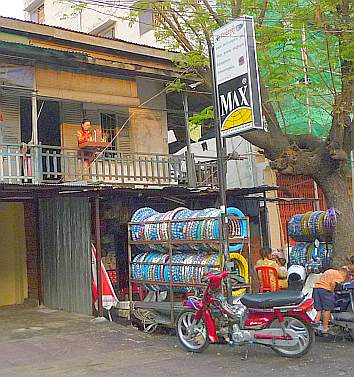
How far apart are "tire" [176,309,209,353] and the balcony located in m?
4.05

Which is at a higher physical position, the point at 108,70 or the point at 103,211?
the point at 108,70

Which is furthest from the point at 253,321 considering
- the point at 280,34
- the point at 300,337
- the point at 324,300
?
the point at 280,34

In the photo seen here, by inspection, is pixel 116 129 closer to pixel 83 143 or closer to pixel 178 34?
pixel 83 143

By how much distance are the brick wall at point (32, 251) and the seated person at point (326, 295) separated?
285 inches

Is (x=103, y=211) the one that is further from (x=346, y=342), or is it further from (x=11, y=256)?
(x=346, y=342)

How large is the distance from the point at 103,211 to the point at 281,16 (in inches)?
225

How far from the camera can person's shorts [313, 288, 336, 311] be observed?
28.4 feet

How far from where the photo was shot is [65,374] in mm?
7285

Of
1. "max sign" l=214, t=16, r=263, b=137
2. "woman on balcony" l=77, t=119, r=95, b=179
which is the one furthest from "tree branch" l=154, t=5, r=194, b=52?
"max sign" l=214, t=16, r=263, b=137

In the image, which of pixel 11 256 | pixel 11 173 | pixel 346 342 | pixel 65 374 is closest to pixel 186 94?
pixel 11 173

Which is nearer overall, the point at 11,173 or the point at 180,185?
the point at 11,173

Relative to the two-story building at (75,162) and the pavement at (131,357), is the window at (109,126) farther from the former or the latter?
the pavement at (131,357)

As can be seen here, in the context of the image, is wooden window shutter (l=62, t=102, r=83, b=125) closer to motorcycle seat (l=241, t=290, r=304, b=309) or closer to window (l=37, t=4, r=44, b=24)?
motorcycle seat (l=241, t=290, r=304, b=309)

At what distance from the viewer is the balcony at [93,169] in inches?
451
